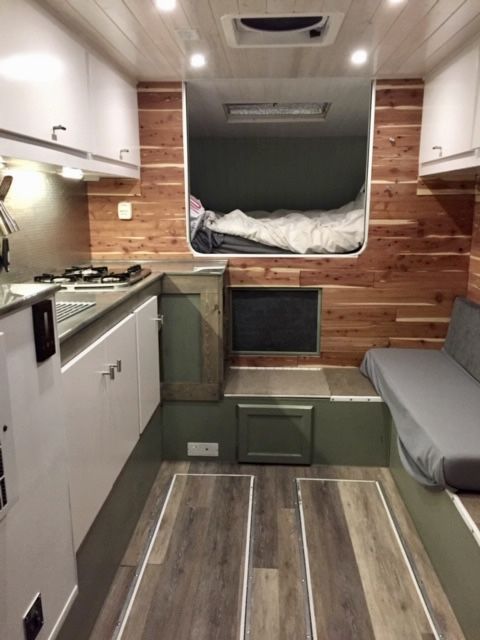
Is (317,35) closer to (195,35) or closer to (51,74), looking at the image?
(195,35)

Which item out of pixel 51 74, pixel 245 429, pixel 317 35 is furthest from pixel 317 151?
pixel 51 74

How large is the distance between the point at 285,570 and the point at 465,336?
1564mm

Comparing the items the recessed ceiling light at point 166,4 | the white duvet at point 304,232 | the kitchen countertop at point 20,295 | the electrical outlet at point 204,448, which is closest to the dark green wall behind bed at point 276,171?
the white duvet at point 304,232

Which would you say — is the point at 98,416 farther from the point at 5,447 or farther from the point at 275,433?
the point at 275,433

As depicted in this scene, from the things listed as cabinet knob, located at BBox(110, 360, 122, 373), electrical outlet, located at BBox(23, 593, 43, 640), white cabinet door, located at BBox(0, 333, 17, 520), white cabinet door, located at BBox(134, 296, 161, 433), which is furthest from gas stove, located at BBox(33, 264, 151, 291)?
electrical outlet, located at BBox(23, 593, 43, 640)

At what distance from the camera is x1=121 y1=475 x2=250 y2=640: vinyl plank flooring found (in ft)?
5.75

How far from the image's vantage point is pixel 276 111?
11.3ft

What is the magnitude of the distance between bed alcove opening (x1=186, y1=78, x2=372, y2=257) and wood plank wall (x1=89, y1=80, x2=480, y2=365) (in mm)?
121

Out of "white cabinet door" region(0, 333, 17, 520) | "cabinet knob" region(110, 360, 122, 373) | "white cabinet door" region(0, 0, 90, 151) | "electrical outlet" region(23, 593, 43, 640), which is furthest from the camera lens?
"cabinet knob" region(110, 360, 122, 373)

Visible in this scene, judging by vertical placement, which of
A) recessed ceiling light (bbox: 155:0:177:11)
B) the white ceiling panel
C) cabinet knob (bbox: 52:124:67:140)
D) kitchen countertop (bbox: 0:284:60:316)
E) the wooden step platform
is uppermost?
the white ceiling panel

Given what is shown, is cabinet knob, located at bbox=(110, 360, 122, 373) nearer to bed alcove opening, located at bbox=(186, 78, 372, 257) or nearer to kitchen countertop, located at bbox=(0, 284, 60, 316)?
kitchen countertop, located at bbox=(0, 284, 60, 316)

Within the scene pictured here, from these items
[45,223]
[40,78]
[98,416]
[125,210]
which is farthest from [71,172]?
[98,416]

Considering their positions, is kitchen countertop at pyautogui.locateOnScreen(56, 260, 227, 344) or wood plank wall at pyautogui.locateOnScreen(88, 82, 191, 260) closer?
kitchen countertop at pyautogui.locateOnScreen(56, 260, 227, 344)

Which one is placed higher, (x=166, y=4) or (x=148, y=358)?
(x=166, y=4)
